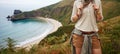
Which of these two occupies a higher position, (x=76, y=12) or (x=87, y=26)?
(x=76, y=12)

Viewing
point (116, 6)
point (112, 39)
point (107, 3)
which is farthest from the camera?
point (107, 3)

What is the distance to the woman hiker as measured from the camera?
523 centimetres

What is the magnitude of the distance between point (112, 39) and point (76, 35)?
2898 millimetres

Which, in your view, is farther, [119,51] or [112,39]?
[112,39]

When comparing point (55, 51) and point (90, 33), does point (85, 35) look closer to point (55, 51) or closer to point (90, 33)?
point (90, 33)

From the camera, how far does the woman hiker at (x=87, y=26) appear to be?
17.2 feet

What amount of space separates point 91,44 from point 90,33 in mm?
224

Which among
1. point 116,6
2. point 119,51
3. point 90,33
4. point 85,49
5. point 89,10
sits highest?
point 89,10

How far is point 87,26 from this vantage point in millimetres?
5246

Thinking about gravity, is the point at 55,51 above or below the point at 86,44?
below

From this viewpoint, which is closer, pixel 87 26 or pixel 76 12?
pixel 87 26

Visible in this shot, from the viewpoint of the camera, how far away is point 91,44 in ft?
17.2

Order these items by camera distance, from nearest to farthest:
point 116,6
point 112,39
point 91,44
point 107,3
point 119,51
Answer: point 91,44
point 119,51
point 112,39
point 116,6
point 107,3

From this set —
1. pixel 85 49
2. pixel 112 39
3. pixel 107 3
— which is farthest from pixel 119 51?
pixel 107 3
